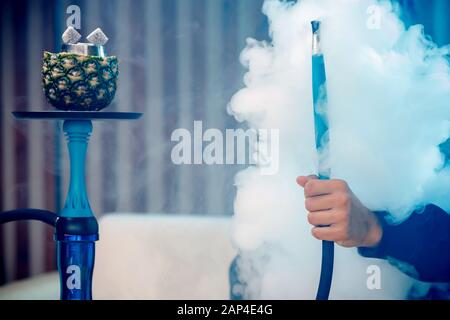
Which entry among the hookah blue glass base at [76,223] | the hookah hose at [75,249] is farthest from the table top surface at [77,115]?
the hookah hose at [75,249]

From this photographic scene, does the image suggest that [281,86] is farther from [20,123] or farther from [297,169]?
[20,123]

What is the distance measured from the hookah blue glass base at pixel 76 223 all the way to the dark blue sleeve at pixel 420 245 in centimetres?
60

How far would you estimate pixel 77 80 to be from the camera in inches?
39.5

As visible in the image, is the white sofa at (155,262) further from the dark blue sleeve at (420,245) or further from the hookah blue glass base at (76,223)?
the hookah blue glass base at (76,223)

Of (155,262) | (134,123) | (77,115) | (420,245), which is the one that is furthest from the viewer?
(134,123)

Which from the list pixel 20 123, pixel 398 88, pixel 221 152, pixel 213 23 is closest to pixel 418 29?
pixel 398 88

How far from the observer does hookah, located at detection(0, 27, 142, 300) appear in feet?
3.27

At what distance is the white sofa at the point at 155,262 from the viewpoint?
176 centimetres

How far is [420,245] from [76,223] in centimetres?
70

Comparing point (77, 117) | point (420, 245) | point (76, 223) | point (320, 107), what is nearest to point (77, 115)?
point (77, 117)

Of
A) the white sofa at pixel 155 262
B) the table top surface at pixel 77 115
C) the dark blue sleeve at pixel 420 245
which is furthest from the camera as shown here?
the white sofa at pixel 155 262

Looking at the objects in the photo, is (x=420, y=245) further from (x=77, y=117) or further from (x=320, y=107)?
(x=77, y=117)

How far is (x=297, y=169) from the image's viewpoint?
139cm
